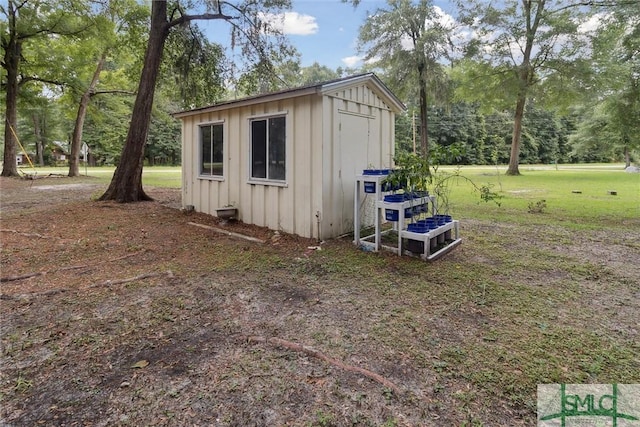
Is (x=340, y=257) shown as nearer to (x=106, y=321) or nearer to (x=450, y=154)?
(x=450, y=154)

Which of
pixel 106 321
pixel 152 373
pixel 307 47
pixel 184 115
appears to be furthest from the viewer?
pixel 307 47

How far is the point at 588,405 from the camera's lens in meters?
1.94

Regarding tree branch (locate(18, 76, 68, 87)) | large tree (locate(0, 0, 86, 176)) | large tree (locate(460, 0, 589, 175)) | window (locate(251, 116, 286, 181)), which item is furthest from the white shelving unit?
tree branch (locate(18, 76, 68, 87))

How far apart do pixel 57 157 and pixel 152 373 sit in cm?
5150

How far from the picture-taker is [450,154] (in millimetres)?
4734

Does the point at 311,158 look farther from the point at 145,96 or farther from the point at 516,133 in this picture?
the point at 516,133

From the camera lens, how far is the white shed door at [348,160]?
18.4 ft

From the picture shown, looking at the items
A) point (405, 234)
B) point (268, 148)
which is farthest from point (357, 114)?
point (405, 234)

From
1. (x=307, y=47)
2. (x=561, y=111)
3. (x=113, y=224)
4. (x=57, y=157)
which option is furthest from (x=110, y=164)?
(x=561, y=111)

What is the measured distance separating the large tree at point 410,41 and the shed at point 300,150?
12.9 metres

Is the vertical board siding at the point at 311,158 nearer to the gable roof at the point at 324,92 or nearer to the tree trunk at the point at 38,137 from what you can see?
the gable roof at the point at 324,92

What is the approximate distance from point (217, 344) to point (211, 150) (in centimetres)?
543

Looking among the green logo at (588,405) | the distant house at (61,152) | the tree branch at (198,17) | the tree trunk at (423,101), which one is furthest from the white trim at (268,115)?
the distant house at (61,152)

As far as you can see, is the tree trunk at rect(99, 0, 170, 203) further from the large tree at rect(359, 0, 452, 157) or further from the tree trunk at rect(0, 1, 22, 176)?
the large tree at rect(359, 0, 452, 157)
